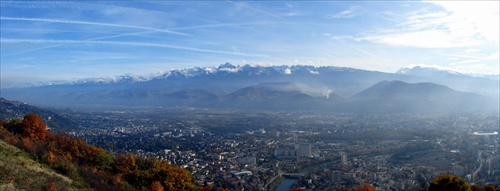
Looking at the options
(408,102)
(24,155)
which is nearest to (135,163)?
(24,155)

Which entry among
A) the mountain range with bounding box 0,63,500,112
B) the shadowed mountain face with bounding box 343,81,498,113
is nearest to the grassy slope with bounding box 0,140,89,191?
the shadowed mountain face with bounding box 343,81,498,113

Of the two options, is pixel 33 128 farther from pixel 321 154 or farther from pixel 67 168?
pixel 321 154

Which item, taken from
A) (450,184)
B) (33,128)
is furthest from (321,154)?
(33,128)

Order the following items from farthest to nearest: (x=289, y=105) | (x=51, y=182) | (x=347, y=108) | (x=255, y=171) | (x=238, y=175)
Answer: (x=289, y=105) → (x=347, y=108) → (x=255, y=171) → (x=238, y=175) → (x=51, y=182)

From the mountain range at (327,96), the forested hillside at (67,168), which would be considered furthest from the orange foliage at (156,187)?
the mountain range at (327,96)

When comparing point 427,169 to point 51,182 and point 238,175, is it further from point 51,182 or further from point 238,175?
point 51,182

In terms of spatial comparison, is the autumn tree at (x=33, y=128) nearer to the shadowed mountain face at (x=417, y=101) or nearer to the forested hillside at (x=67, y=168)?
the forested hillside at (x=67, y=168)
